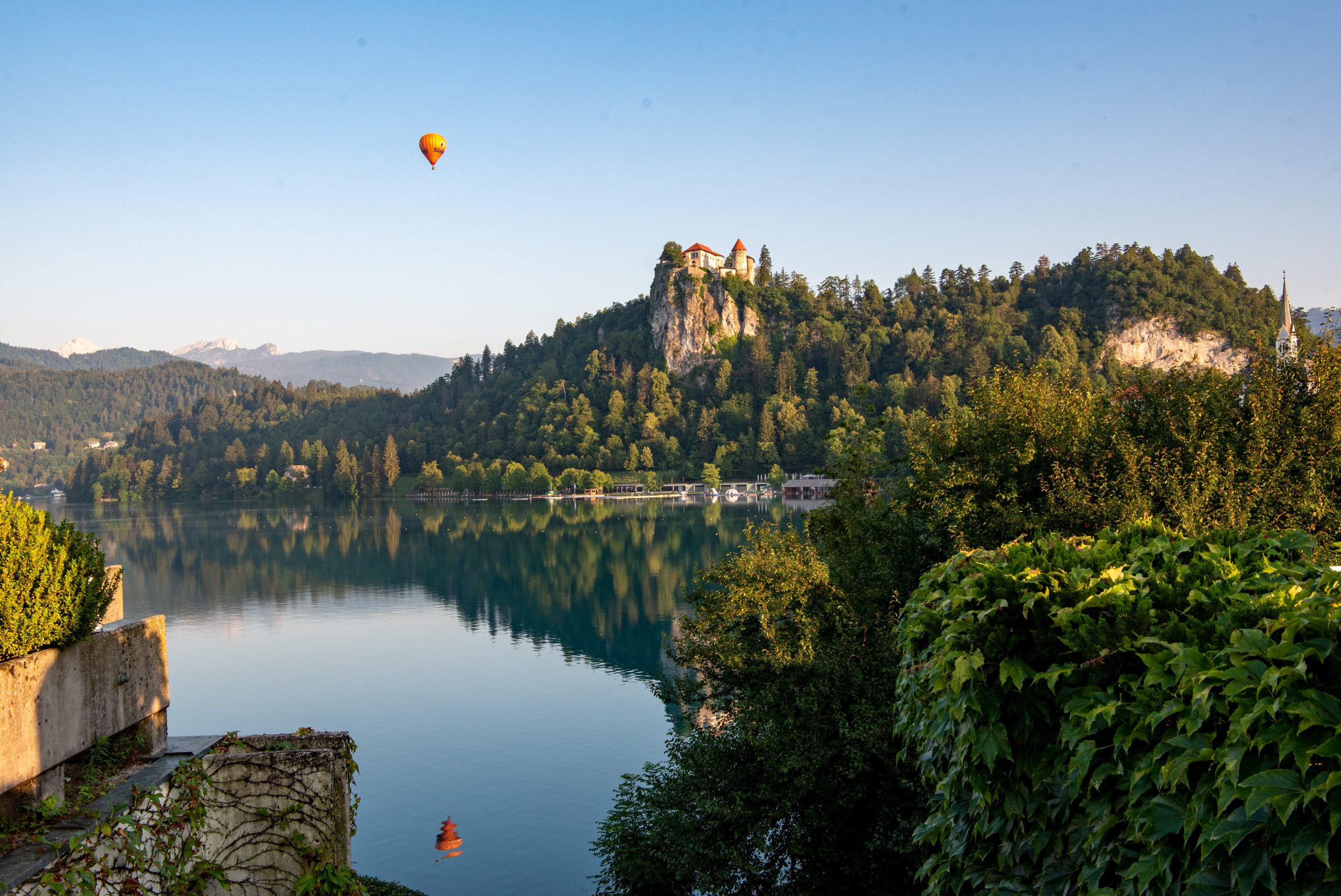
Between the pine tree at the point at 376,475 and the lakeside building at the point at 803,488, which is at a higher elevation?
the pine tree at the point at 376,475

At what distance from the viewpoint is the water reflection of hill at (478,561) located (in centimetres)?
5250

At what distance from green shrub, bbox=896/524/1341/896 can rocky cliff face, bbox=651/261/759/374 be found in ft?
570

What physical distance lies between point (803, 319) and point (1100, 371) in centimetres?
5707

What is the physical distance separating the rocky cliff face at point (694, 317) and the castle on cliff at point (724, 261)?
11.8 ft

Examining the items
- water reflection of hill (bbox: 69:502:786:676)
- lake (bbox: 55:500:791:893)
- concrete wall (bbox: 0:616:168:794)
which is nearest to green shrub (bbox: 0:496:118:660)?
concrete wall (bbox: 0:616:168:794)

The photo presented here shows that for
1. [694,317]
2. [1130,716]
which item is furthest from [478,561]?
[694,317]

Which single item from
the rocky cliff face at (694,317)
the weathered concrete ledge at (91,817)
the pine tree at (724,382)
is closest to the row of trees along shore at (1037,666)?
the weathered concrete ledge at (91,817)

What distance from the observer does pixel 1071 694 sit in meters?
5.21

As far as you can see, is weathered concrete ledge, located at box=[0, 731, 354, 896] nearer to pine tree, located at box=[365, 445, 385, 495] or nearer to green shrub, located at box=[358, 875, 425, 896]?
green shrub, located at box=[358, 875, 425, 896]

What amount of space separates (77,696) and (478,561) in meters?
70.7

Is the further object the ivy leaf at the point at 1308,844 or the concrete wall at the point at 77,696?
the concrete wall at the point at 77,696

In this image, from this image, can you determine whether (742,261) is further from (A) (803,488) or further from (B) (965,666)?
(B) (965,666)

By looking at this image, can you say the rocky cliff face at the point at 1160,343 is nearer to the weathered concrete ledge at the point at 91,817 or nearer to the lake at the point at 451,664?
the lake at the point at 451,664

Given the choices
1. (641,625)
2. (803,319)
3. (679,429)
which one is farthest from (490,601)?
(803,319)
